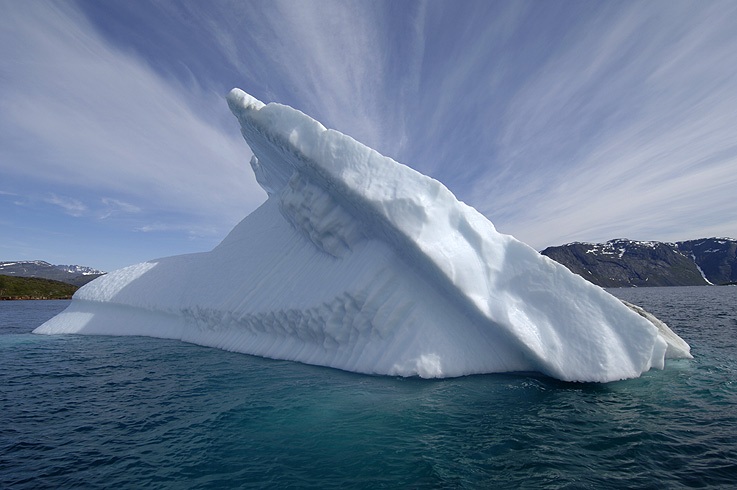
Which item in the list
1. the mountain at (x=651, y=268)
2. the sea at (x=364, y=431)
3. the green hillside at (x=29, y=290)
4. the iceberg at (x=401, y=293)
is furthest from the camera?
the mountain at (x=651, y=268)

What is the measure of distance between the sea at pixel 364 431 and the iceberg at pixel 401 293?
66 cm

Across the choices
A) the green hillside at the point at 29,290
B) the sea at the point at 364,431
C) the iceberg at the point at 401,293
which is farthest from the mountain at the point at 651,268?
the green hillside at the point at 29,290

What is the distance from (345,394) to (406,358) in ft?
6.43

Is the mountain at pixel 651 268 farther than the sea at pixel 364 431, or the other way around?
the mountain at pixel 651 268

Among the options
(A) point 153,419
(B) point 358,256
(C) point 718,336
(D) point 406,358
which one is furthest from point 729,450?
(C) point 718,336

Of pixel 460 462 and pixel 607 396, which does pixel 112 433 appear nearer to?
pixel 460 462

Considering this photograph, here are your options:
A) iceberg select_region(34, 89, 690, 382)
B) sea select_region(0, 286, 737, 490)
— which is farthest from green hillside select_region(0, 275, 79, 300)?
sea select_region(0, 286, 737, 490)

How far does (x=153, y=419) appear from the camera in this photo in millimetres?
6293

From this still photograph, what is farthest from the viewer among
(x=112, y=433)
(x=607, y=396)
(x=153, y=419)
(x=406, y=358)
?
(x=406, y=358)

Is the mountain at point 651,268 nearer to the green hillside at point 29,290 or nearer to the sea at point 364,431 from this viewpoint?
the sea at point 364,431

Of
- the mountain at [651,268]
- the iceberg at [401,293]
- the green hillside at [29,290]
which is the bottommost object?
the green hillside at [29,290]

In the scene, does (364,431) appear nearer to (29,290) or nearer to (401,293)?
(401,293)

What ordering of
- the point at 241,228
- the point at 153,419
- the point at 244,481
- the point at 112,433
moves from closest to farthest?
the point at 244,481 < the point at 112,433 < the point at 153,419 < the point at 241,228

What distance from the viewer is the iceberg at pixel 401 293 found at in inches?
308
